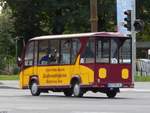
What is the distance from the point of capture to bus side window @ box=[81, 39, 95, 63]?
93.1 ft

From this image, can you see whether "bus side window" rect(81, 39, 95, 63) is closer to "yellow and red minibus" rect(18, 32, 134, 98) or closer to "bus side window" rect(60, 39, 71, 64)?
"yellow and red minibus" rect(18, 32, 134, 98)

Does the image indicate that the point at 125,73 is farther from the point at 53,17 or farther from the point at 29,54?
the point at 53,17

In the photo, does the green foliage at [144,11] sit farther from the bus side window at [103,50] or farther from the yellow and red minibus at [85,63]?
the bus side window at [103,50]

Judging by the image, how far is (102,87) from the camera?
1114 inches

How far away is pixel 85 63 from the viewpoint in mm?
28547

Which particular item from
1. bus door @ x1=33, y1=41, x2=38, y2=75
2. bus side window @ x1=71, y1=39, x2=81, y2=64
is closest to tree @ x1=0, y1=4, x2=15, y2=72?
bus door @ x1=33, y1=41, x2=38, y2=75

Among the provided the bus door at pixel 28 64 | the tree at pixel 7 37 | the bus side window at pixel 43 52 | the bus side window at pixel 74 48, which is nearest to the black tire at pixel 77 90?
the bus side window at pixel 74 48

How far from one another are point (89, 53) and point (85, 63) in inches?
17.5

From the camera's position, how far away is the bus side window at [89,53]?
28.4 meters

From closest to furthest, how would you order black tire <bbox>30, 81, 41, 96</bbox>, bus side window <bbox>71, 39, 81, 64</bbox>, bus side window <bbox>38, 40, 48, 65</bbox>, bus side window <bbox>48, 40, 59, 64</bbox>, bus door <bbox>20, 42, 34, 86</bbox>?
bus side window <bbox>71, 39, 81, 64</bbox> < bus side window <bbox>48, 40, 59, 64</bbox> < bus side window <bbox>38, 40, 48, 65</bbox> < black tire <bbox>30, 81, 41, 96</bbox> < bus door <bbox>20, 42, 34, 86</bbox>

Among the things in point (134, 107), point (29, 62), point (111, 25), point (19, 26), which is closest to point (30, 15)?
point (19, 26)

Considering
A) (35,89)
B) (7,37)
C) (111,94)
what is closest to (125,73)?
(111,94)

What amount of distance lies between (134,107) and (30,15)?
208ft

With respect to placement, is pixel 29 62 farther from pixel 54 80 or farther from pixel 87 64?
pixel 87 64
